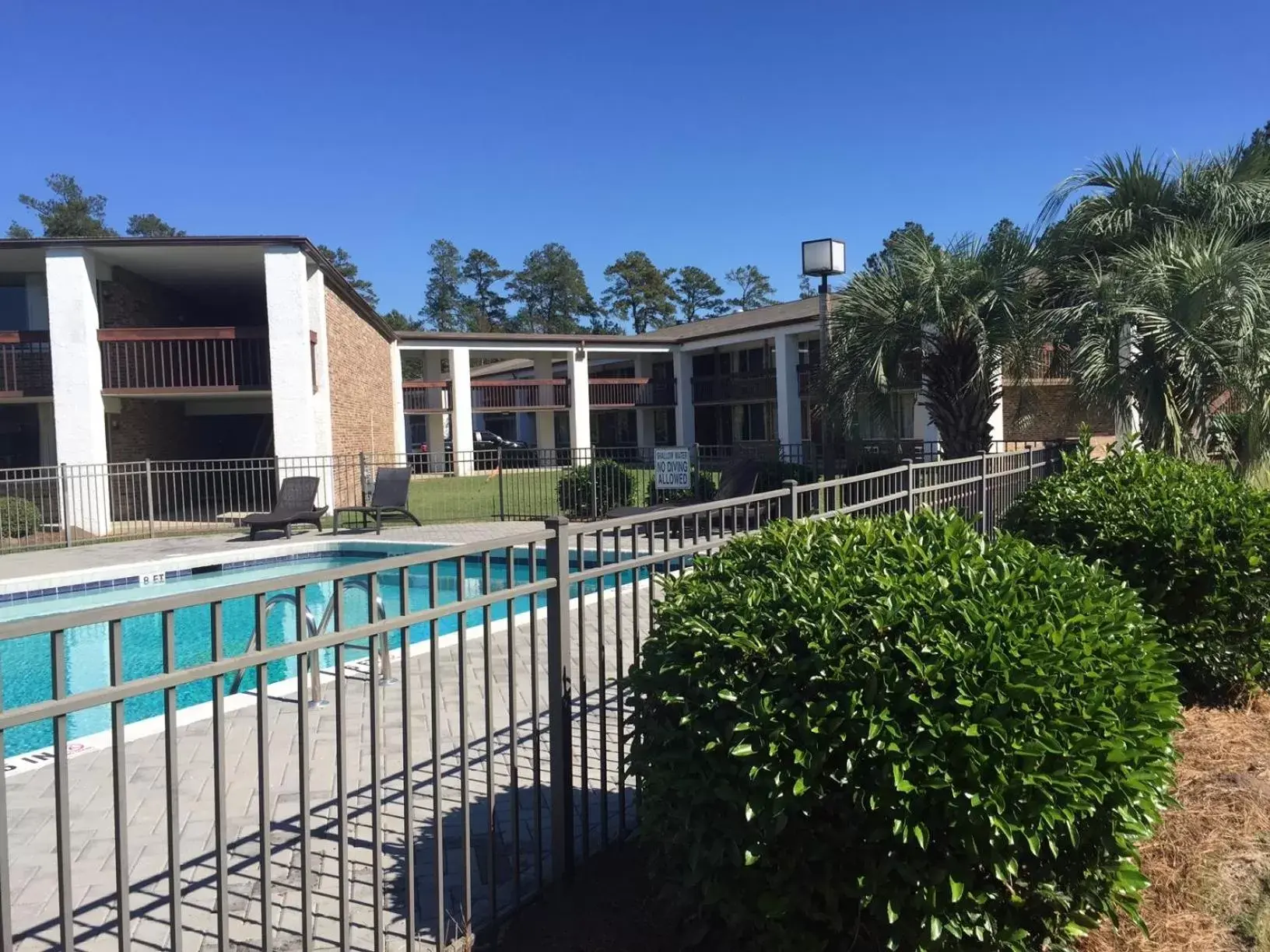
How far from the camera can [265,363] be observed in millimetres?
20922

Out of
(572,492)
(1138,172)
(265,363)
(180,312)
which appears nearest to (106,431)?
(265,363)

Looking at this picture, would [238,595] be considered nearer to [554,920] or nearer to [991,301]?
[554,920]

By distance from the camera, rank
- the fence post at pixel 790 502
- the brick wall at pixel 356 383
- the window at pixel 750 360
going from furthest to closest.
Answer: the window at pixel 750 360, the brick wall at pixel 356 383, the fence post at pixel 790 502

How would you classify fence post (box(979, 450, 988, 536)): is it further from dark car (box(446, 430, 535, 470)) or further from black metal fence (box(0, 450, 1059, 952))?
dark car (box(446, 430, 535, 470))

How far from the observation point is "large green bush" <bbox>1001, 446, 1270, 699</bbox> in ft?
16.5

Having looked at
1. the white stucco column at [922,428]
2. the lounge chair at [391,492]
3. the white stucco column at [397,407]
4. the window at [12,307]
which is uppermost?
the window at [12,307]

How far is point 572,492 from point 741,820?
1668cm

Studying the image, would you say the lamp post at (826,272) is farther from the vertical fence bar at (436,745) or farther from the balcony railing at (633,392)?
the balcony railing at (633,392)

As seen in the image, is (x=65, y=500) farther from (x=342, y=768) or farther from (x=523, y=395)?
(x=523, y=395)

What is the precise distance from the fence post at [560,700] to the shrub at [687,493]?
44.2 ft

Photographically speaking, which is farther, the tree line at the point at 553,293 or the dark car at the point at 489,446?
the tree line at the point at 553,293

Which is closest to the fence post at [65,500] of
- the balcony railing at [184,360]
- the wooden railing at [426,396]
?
the balcony railing at [184,360]

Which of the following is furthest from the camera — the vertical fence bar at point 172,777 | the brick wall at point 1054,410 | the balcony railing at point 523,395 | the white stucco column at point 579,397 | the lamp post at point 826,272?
the balcony railing at point 523,395

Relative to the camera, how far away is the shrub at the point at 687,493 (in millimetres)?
18062
